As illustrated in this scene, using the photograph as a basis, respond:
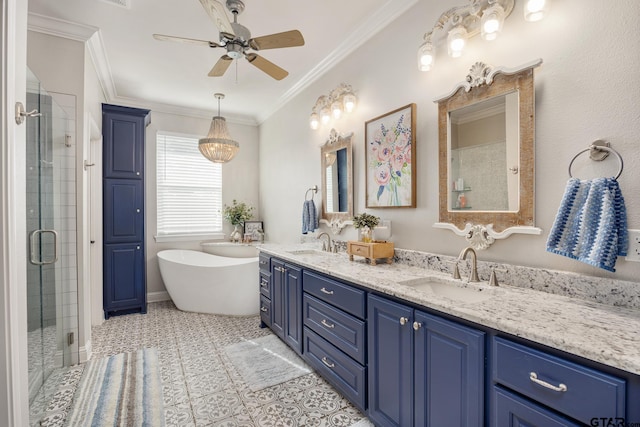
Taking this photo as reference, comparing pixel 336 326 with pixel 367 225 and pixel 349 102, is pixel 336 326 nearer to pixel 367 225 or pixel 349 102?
pixel 367 225

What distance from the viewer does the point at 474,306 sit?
1273mm

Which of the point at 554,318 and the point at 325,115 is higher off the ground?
the point at 325,115

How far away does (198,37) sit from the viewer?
2.73 meters

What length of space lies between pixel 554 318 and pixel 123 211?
13.9 feet

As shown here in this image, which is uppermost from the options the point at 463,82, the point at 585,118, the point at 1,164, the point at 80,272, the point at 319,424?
the point at 463,82

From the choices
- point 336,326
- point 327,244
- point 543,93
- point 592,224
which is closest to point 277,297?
point 327,244

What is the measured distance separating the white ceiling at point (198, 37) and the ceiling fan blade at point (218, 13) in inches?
17.1

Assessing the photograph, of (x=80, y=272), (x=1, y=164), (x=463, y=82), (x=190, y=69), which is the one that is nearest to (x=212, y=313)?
(x=80, y=272)

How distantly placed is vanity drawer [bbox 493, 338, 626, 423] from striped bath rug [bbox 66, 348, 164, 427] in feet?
6.38

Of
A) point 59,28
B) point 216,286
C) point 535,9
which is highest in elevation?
point 59,28

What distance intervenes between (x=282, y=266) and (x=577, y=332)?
Answer: 7.09 feet

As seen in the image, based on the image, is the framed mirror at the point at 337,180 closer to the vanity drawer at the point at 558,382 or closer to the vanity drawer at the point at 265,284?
the vanity drawer at the point at 265,284

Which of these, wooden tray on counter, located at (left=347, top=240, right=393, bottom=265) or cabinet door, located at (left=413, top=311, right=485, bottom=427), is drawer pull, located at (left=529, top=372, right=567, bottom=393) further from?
wooden tray on counter, located at (left=347, top=240, right=393, bottom=265)

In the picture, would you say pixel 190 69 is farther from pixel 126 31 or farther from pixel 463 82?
pixel 463 82
